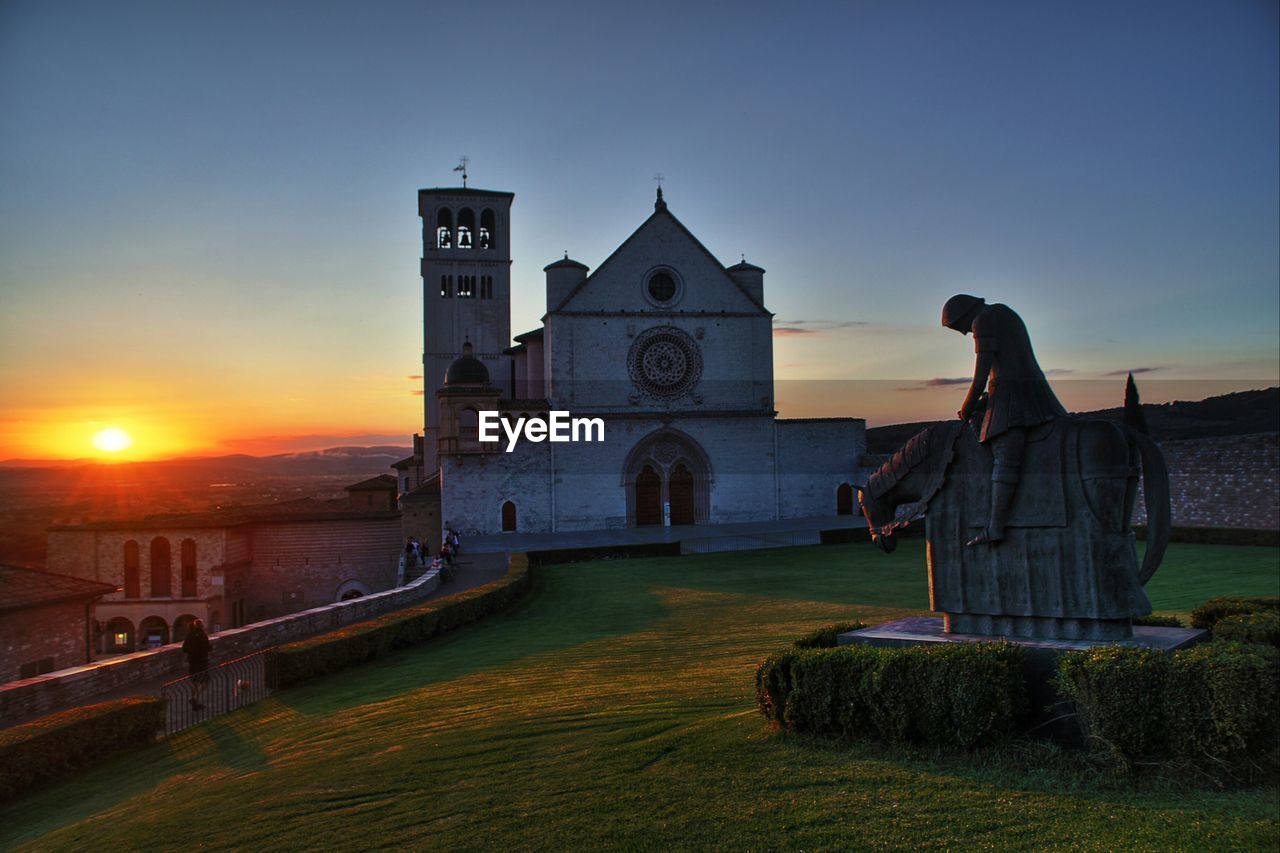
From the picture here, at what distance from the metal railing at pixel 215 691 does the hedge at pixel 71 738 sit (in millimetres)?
442

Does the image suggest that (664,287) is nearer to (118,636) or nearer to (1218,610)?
(118,636)

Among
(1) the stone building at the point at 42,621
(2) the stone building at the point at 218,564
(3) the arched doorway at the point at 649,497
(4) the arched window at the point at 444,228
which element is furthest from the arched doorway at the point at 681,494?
(1) the stone building at the point at 42,621

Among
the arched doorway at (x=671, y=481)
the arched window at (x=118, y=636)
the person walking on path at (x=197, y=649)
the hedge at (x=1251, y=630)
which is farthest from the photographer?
the arched doorway at (x=671, y=481)

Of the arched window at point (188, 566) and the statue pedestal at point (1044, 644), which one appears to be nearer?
the statue pedestal at point (1044, 644)

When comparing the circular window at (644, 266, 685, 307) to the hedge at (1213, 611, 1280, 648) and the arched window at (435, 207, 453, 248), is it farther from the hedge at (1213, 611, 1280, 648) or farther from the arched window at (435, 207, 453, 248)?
the hedge at (1213, 611, 1280, 648)

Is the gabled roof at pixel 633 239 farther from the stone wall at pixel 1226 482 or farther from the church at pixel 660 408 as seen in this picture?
the stone wall at pixel 1226 482

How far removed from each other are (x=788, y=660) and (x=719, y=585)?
1533 cm

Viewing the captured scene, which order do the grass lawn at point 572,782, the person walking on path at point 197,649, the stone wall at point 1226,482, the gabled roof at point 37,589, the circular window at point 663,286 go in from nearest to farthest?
the grass lawn at point 572,782 → the person walking on path at point 197,649 → the gabled roof at point 37,589 → the stone wall at point 1226,482 → the circular window at point 663,286

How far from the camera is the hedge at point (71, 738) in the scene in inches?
375

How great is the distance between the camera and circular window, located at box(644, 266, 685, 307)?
4097 cm

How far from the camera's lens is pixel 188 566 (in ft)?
115

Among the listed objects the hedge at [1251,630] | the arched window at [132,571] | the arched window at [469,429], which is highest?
the arched window at [469,429]

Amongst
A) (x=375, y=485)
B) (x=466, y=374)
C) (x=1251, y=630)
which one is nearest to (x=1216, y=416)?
(x=466, y=374)

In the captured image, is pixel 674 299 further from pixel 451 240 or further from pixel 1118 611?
pixel 1118 611
